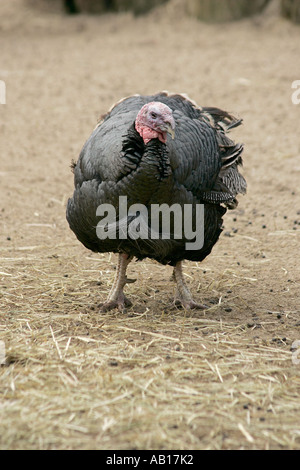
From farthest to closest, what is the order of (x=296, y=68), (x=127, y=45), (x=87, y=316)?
(x=127, y=45)
(x=296, y=68)
(x=87, y=316)

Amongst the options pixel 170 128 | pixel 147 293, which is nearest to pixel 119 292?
pixel 147 293

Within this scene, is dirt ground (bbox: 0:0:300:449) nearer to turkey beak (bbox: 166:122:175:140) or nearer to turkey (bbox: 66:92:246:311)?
turkey (bbox: 66:92:246:311)

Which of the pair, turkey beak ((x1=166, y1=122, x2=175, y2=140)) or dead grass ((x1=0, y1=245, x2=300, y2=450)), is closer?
dead grass ((x1=0, y1=245, x2=300, y2=450))

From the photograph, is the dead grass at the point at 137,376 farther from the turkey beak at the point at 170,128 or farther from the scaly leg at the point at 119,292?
the turkey beak at the point at 170,128

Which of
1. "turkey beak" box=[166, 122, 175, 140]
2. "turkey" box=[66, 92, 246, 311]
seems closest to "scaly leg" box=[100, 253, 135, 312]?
"turkey" box=[66, 92, 246, 311]

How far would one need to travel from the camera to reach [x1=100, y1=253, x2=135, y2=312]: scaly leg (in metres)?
4.77

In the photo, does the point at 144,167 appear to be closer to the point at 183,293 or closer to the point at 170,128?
the point at 170,128

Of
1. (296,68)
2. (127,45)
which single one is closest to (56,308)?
(296,68)

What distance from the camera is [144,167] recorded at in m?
4.03

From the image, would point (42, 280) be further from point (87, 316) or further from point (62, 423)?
point (62, 423)

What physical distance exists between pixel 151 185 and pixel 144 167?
0.11 m

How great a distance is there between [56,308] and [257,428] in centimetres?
188

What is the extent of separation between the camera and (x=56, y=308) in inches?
186

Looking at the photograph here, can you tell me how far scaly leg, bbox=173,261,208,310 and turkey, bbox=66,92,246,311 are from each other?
267 millimetres
